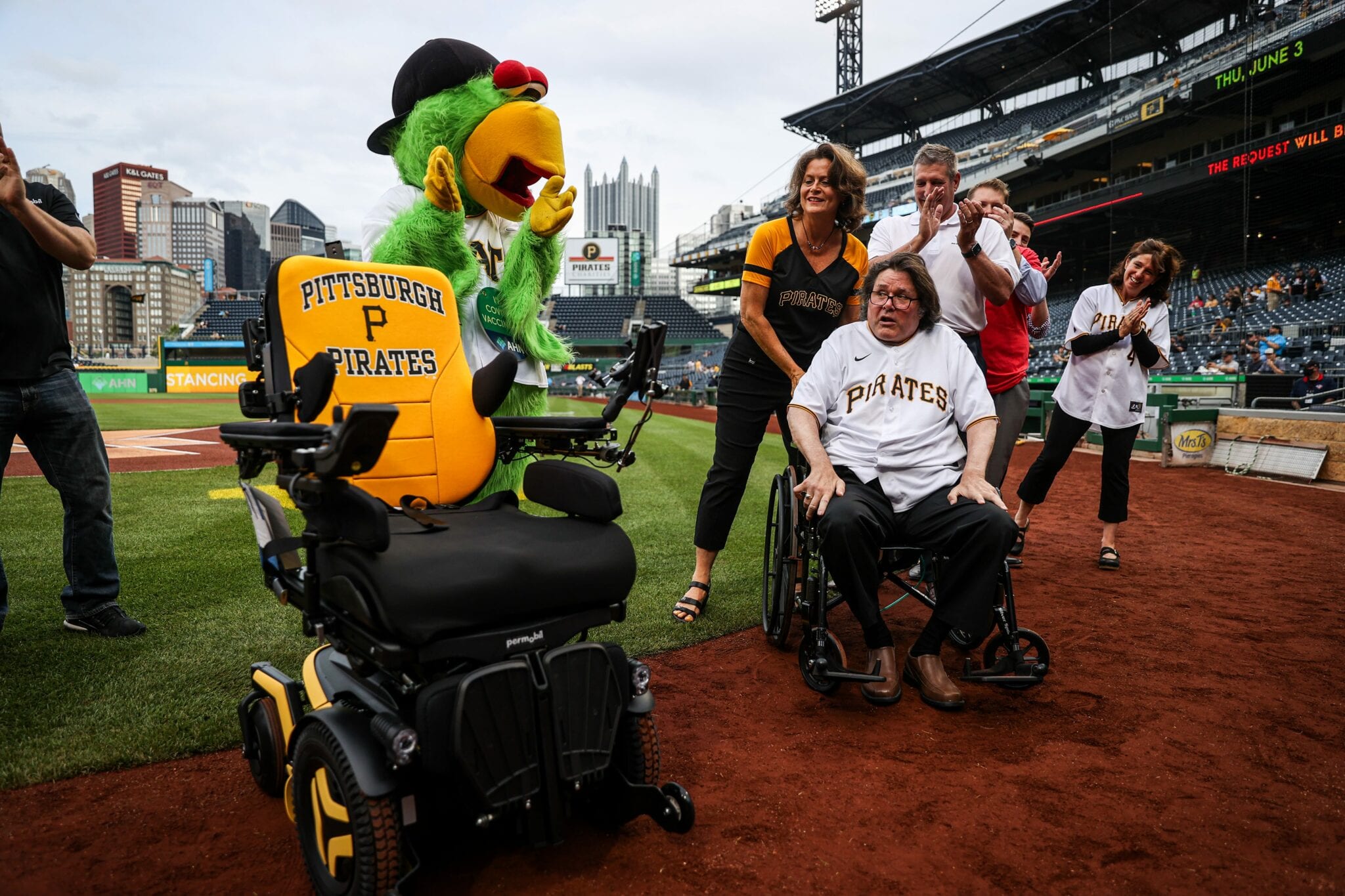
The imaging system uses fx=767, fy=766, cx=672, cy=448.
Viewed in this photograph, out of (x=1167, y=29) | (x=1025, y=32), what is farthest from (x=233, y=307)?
(x=1167, y=29)

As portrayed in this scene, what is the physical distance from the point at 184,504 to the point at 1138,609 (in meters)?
6.65

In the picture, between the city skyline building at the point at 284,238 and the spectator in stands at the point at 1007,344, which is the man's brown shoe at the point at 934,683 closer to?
the spectator in stands at the point at 1007,344

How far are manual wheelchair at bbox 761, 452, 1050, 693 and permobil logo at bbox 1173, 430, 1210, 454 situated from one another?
752 centimetres

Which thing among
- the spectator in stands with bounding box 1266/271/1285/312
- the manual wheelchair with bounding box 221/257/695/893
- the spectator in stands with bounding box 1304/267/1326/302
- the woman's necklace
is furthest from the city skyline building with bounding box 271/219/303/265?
the manual wheelchair with bounding box 221/257/695/893

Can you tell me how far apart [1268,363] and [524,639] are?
15.9 m

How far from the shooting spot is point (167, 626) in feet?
10.5

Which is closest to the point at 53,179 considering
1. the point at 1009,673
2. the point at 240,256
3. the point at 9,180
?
the point at 9,180

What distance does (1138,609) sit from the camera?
12.3ft

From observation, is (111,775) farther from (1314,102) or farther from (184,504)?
(1314,102)

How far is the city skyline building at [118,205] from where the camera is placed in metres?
131

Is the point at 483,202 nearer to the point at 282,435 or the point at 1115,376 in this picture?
the point at 282,435

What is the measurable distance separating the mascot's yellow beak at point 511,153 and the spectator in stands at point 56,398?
1475 mm

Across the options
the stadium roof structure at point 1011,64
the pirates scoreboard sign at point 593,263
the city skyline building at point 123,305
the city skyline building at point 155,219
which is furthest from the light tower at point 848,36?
the city skyline building at point 155,219

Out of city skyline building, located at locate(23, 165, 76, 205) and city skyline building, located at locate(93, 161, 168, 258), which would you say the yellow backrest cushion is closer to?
city skyline building, located at locate(23, 165, 76, 205)
